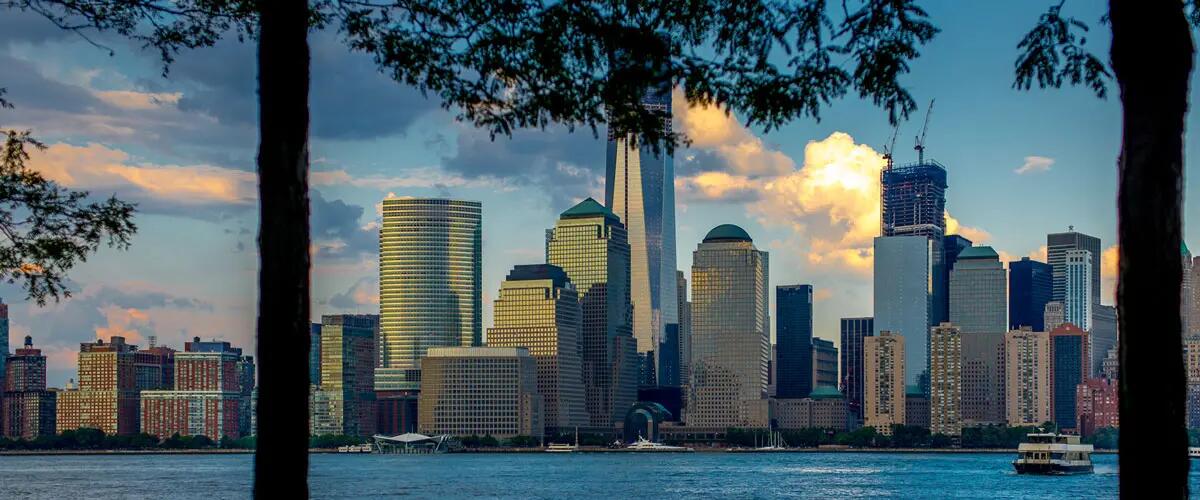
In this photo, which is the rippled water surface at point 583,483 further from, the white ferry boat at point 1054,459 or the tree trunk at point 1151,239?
the tree trunk at point 1151,239

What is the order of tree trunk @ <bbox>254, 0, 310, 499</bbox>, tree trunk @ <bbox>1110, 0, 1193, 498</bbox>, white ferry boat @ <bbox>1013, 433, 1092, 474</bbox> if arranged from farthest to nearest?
1. white ferry boat @ <bbox>1013, 433, 1092, 474</bbox>
2. tree trunk @ <bbox>254, 0, 310, 499</bbox>
3. tree trunk @ <bbox>1110, 0, 1193, 498</bbox>

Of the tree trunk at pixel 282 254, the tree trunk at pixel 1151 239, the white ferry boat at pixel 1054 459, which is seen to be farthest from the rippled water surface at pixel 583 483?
the tree trunk at pixel 1151 239

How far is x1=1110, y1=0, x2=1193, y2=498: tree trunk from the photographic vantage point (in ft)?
36.8

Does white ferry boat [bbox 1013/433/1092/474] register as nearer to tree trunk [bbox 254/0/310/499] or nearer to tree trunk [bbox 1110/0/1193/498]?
tree trunk [bbox 1110/0/1193/498]

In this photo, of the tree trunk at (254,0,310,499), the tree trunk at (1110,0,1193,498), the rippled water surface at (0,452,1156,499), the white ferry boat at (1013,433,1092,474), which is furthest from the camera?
the white ferry boat at (1013,433,1092,474)

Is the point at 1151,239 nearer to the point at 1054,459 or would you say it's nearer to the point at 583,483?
the point at 583,483

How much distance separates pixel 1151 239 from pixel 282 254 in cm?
615

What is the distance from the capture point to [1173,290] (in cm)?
1130

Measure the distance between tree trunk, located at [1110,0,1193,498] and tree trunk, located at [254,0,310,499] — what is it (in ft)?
19.2

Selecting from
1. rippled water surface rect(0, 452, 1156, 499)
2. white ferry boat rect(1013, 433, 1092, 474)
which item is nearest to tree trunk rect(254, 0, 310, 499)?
rippled water surface rect(0, 452, 1156, 499)

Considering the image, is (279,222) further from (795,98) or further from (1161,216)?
(1161,216)

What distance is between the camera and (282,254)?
1212 cm

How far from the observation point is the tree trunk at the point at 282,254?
39.6 feet

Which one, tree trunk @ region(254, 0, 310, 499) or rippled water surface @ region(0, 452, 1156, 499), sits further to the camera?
rippled water surface @ region(0, 452, 1156, 499)
